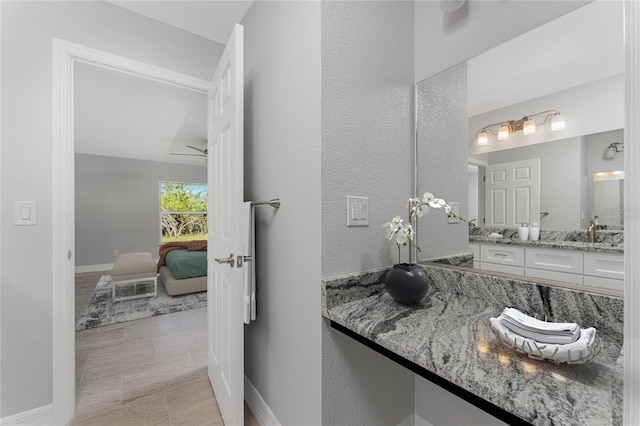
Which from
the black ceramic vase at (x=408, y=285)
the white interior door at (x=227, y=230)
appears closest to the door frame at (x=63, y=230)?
the white interior door at (x=227, y=230)

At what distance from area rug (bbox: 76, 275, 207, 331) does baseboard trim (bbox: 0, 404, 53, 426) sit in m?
1.56

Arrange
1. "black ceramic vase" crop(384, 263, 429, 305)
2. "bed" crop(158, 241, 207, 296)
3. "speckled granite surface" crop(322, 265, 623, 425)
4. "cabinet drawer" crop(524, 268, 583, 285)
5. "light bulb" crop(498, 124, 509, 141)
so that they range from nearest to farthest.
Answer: "speckled granite surface" crop(322, 265, 623, 425) → "cabinet drawer" crop(524, 268, 583, 285) → "black ceramic vase" crop(384, 263, 429, 305) → "light bulb" crop(498, 124, 509, 141) → "bed" crop(158, 241, 207, 296)

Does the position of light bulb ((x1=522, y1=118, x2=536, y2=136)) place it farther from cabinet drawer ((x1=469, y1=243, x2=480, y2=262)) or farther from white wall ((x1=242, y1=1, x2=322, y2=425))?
white wall ((x1=242, y1=1, x2=322, y2=425))

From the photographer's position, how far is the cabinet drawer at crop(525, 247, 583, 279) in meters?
0.99

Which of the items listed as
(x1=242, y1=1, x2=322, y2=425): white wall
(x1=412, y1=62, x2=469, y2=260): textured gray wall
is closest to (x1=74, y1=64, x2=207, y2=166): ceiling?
(x1=242, y1=1, x2=322, y2=425): white wall

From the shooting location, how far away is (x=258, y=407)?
1621 mm

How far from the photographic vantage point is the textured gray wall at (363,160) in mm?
1127

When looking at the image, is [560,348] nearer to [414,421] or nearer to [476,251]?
[476,251]

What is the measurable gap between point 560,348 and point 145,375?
8.40 ft

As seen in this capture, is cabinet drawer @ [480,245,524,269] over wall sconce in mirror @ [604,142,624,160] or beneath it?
beneath

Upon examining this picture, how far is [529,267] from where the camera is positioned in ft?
3.62

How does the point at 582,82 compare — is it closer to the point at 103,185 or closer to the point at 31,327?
the point at 31,327

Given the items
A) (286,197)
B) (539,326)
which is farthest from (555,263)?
(286,197)

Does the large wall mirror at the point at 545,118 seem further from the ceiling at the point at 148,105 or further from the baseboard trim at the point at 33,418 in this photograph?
the baseboard trim at the point at 33,418
